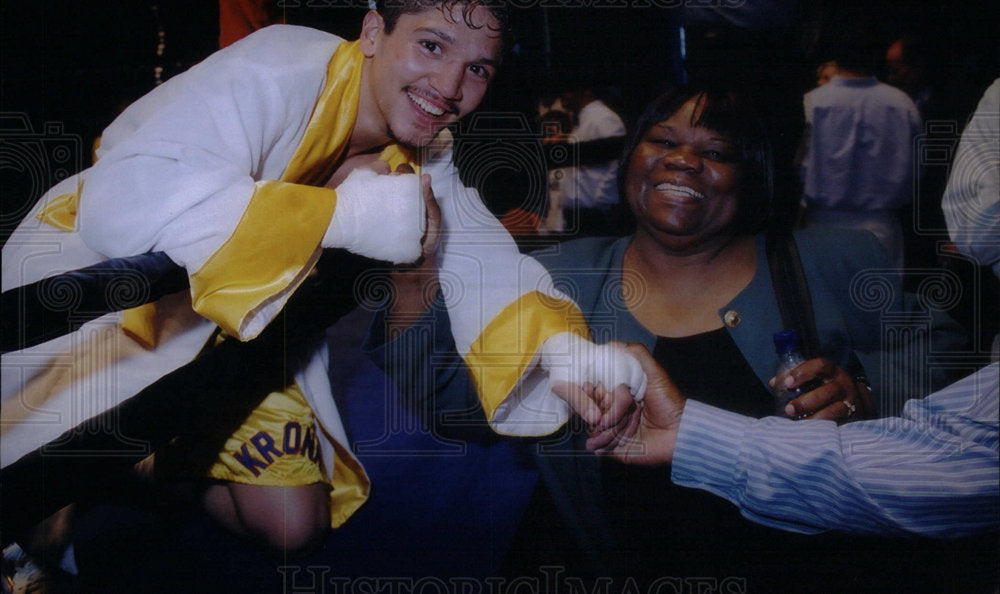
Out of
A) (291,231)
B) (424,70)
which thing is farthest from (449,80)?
(291,231)

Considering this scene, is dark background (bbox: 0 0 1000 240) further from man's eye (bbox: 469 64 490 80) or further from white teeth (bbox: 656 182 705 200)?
white teeth (bbox: 656 182 705 200)

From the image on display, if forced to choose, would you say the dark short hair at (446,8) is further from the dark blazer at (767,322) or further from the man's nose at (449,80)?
the dark blazer at (767,322)

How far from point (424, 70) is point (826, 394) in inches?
44.7

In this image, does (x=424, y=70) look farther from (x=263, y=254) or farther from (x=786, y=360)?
(x=786, y=360)

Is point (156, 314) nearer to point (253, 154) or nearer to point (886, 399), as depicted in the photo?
point (253, 154)

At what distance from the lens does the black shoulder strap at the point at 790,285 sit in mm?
1601

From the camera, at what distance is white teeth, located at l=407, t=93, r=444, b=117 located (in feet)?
5.07

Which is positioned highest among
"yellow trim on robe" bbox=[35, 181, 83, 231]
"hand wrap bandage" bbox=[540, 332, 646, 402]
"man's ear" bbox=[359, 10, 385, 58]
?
"man's ear" bbox=[359, 10, 385, 58]

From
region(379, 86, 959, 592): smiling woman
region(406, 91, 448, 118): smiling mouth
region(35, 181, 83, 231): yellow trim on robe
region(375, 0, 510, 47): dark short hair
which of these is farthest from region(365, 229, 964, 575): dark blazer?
Result: region(35, 181, 83, 231): yellow trim on robe

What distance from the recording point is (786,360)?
1595 mm

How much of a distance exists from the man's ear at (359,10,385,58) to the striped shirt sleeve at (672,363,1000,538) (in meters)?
1.06

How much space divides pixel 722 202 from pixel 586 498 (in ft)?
2.43

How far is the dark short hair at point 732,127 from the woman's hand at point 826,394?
375 millimetres

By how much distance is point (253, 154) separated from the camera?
147 cm
